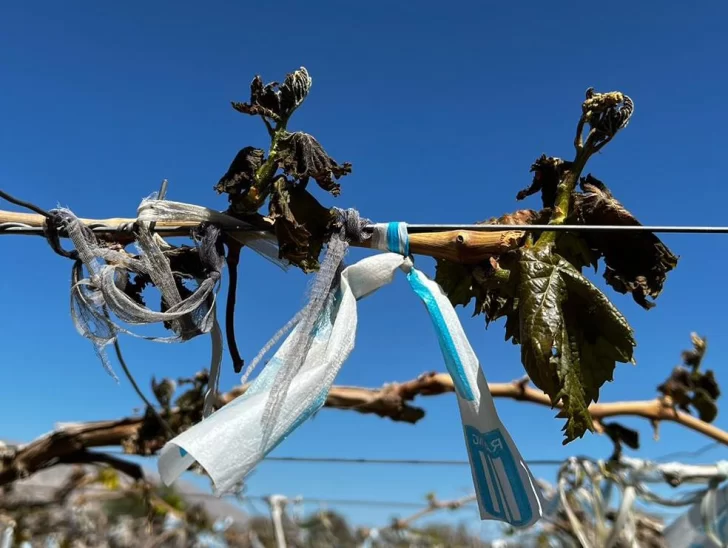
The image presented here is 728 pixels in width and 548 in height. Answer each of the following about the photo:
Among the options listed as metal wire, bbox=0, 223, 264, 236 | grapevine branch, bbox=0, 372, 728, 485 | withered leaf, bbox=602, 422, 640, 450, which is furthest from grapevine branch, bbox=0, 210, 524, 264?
withered leaf, bbox=602, 422, 640, 450

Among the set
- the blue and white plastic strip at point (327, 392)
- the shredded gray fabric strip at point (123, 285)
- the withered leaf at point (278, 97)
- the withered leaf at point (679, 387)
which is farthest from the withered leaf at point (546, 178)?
the withered leaf at point (679, 387)

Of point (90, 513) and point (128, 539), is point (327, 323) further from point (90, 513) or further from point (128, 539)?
point (90, 513)

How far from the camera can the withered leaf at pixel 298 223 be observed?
96 cm

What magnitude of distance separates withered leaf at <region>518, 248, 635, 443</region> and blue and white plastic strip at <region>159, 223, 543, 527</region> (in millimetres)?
101

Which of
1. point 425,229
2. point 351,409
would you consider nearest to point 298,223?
point 425,229

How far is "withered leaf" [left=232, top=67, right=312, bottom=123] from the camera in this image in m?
0.96

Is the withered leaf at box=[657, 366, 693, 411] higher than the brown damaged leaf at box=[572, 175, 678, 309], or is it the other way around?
the brown damaged leaf at box=[572, 175, 678, 309]

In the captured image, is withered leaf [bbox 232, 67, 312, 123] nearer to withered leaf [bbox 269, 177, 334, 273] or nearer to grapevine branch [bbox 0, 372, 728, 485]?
withered leaf [bbox 269, 177, 334, 273]

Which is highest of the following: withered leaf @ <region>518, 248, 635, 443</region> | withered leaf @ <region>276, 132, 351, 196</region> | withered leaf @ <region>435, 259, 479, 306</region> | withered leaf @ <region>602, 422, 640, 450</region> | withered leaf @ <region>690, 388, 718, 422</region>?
withered leaf @ <region>276, 132, 351, 196</region>

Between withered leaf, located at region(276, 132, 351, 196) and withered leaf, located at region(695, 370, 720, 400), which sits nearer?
withered leaf, located at region(276, 132, 351, 196)

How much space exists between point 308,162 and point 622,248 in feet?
1.71

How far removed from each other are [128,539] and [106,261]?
13.3 feet

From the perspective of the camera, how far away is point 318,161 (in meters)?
0.95

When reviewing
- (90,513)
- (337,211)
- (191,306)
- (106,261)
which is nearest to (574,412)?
(337,211)
